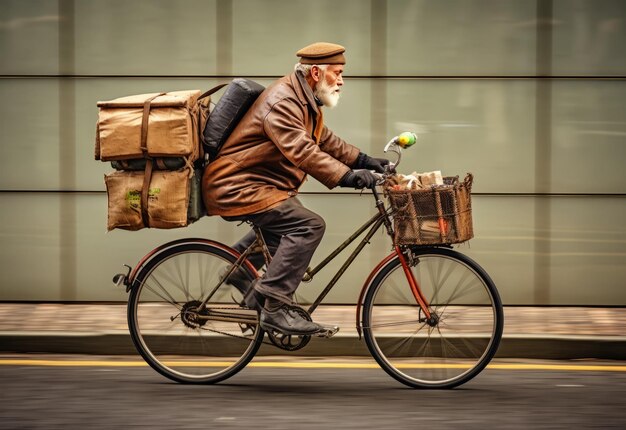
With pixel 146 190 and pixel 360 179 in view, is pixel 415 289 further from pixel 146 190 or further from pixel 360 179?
pixel 146 190

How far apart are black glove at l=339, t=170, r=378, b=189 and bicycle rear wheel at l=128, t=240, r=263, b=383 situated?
0.84 meters

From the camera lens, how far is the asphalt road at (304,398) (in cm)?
521

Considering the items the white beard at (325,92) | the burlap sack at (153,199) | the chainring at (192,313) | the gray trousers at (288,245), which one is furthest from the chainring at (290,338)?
the white beard at (325,92)

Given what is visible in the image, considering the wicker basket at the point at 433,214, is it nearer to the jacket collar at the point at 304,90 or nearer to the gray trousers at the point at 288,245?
the gray trousers at the point at 288,245

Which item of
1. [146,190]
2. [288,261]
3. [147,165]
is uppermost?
[147,165]

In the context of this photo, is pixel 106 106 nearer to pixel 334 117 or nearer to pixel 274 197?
pixel 274 197

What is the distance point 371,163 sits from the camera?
19.6ft

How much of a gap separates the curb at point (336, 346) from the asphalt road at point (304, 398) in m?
0.15

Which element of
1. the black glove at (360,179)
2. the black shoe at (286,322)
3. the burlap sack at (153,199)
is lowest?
the black shoe at (286,322)

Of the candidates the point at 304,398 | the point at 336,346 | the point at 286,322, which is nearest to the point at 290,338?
the point at 286,322

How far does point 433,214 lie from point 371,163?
56cm

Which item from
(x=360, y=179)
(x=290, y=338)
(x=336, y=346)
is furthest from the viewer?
(x=336, y=346)

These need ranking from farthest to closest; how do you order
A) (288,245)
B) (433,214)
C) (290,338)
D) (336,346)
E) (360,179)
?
(336,346)
(290,338)
(288,245)
(433,214)
(360,179)

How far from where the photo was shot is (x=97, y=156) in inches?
225
